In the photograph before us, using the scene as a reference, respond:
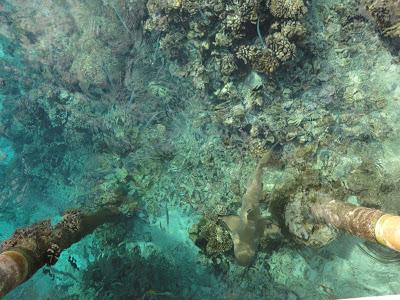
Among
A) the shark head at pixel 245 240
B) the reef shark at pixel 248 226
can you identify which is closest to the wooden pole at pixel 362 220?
the reef shark at pixel 248 226

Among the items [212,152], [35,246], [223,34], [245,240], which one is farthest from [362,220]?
[223,34]

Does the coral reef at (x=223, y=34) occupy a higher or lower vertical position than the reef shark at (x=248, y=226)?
higher

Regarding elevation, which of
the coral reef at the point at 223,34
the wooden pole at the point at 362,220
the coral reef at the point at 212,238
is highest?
the coral reef at the point at 223,34

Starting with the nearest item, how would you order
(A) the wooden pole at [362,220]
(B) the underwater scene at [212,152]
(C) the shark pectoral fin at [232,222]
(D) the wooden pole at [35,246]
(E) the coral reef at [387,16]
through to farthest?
(A) the wooden pole at [362,220] → (D) the wooden pole at [35,246] → (B) the underwater scene at [212,152] → (E) the coral reef at [387,16] → (C) the shark pectoral fin at [232,222]

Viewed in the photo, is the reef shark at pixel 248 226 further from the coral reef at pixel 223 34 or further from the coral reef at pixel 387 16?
the coral reef at pixel 387 16

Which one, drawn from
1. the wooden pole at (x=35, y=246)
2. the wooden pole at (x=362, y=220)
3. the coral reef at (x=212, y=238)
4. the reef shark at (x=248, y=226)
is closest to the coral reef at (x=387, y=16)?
the wooden pole at (x=362, y=220)

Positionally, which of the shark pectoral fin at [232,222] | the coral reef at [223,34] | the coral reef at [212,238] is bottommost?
the coral reef at [212,238]


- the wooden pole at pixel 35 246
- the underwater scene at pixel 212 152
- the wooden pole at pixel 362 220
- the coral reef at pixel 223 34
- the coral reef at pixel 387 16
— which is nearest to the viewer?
the wooden pole at pixel 362 220

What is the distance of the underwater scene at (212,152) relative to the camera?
591cm

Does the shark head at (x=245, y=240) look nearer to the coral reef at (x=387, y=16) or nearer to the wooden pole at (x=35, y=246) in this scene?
the wooden pole at (x=35, y=246)

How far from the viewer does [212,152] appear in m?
7.43

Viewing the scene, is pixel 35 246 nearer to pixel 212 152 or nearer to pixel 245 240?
pixel 245 240

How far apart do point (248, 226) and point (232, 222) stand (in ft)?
1.12

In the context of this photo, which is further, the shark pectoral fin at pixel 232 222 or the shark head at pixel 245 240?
the shark pectoral fin at pixel 232 222
